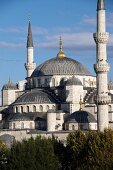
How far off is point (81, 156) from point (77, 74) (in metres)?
23.5

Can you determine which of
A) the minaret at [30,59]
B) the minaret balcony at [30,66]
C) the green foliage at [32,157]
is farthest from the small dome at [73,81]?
the green foliage at [32,157]

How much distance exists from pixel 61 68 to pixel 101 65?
41.4ft

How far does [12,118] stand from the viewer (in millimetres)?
53688

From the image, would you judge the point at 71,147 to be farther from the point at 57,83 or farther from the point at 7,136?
the point at 57,83

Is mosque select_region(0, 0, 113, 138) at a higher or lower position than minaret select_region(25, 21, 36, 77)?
lower

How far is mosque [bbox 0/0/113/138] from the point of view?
4625 cm

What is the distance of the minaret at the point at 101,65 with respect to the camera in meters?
45.7

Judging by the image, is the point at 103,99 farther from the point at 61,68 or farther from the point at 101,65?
the point at 61,68

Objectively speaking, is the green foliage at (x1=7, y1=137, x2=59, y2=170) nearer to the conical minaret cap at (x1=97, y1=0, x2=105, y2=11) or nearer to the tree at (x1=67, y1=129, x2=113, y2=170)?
the tree at (x1=67, y1=129, x2=113, y2=170)

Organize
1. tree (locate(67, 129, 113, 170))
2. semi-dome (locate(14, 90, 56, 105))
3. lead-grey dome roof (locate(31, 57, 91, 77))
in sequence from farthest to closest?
lead-grey dome roof (locate(31, 57, 91, 77)), semi-dome (locate(14, 90, 56, 105)), tree (locate(67, 129, 113, 170))

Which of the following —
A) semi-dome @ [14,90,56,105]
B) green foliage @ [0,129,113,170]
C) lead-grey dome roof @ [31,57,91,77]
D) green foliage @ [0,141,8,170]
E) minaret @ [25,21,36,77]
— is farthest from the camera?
minaret @ [25,21,36,77]

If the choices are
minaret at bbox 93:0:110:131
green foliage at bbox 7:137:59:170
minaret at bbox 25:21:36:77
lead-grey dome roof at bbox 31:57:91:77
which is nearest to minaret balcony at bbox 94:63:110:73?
minaret at bbox 93:0:110:131

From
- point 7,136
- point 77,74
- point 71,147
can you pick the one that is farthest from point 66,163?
point 77,74

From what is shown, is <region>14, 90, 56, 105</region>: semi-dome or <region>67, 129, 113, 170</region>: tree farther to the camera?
<region>14, 90, 56, 105</region>: semi-dome
